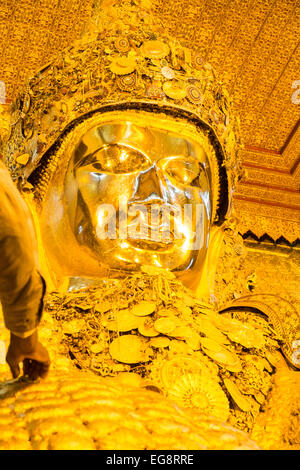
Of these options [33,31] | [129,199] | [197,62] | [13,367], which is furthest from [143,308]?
[33,31]

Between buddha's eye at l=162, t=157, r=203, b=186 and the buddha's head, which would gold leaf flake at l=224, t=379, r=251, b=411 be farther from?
buddha's eye at l=162, t=157, r=203, b=186

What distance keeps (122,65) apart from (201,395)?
1252mm

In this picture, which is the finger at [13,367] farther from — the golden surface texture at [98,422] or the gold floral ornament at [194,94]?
the gold floral ornament at [194,94]

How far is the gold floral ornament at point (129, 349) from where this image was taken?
1.61 meters

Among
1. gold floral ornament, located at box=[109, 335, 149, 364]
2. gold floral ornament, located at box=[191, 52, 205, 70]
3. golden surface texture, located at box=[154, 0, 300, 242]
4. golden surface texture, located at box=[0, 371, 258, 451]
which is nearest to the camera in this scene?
golden surface texture, located at box=[0, 371, 258, 451]

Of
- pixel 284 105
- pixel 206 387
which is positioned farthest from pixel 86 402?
pixel 284 105

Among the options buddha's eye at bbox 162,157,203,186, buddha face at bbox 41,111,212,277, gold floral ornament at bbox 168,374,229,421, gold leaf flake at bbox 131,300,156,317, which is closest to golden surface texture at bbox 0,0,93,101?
buddha face at bbox 41,111,212,277

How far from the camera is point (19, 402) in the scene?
39.0 inches

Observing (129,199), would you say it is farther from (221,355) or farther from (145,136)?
(221,355)

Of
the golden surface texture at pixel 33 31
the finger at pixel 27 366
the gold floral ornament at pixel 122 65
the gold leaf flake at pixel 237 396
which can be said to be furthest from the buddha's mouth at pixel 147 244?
the golden surface texture at pixel 33 31

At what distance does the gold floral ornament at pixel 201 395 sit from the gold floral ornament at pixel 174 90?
3.52 feet

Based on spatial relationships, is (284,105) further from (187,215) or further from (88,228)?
(88,228)

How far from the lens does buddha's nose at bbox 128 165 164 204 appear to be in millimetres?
2003

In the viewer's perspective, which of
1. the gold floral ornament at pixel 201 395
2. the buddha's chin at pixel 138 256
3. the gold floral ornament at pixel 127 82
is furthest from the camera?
the gold floral ornament at pixel 127 82
